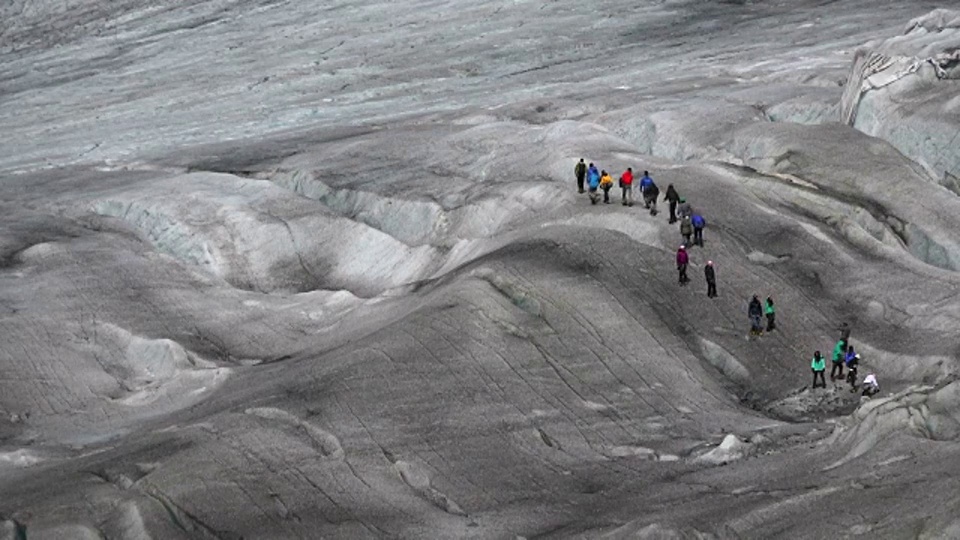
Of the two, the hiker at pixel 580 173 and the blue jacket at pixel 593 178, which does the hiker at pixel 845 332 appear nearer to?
the blue jacket at pixel 593 178

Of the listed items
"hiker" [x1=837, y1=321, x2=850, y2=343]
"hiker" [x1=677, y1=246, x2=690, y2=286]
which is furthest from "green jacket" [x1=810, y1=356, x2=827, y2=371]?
"hiker" [x1=677, y1=246, x2=690, y2=286]

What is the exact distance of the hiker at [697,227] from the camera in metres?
44.3

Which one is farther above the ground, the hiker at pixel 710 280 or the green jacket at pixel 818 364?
the hiker at pixel 710 280

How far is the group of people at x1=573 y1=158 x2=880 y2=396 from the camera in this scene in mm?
39375

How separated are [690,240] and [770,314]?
4.30 m

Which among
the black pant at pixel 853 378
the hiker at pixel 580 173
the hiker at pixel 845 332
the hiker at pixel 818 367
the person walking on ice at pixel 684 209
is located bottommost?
the black pant at pixel 853 378

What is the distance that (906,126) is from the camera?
56.4m

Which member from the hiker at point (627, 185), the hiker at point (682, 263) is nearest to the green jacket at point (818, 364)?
the hiker at point (682, 263)

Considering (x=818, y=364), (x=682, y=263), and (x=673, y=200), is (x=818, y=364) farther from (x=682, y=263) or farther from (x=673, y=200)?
(x=673, y=200)

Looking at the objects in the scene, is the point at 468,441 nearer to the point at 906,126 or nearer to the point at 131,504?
the point at 131,504

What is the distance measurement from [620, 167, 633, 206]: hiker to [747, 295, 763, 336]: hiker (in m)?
7.26

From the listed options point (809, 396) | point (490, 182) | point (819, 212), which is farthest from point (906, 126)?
point (809, 396)

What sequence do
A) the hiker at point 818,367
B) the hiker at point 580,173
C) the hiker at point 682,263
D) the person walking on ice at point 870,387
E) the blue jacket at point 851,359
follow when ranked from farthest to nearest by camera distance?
1. the hiker at point 580,173
2. the hiker at point 682,263
3. the blue jacket at point 851,359
4. the hiker at point 818,367
5. the person walking on ice at point 870,387

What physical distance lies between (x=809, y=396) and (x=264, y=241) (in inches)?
895
